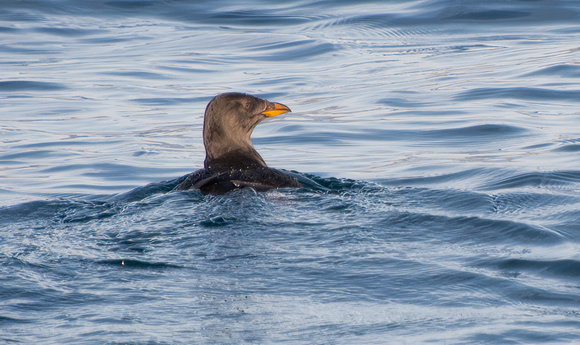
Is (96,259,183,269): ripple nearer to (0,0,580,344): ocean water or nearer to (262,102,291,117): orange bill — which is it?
(0,0,580,344): ocean water

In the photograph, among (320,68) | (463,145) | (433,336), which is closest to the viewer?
(433,336)

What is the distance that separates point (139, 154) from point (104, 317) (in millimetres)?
6458

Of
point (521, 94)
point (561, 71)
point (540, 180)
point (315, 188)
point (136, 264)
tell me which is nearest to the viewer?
point (136, 264)

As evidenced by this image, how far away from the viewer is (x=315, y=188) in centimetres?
723

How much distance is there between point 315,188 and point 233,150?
0.83 m

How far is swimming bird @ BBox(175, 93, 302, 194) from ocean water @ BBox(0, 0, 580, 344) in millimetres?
232

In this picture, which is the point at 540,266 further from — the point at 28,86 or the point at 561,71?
the point at 28,86

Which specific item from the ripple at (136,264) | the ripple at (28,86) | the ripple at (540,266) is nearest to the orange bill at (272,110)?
the ripple at (136,264)

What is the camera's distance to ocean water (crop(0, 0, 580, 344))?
395 centimetres

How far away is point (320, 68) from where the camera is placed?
16094 mm

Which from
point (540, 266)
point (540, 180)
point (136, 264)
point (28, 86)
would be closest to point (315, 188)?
point (540, 180)

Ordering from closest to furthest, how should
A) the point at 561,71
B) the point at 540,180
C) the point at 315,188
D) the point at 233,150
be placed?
the point at 233,150 → the point at 315,188 → the point at 540,180 → the point at 561,71

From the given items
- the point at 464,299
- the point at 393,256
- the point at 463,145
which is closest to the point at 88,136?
the point at 463,145

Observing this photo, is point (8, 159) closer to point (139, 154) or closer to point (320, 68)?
point (139, 154)
